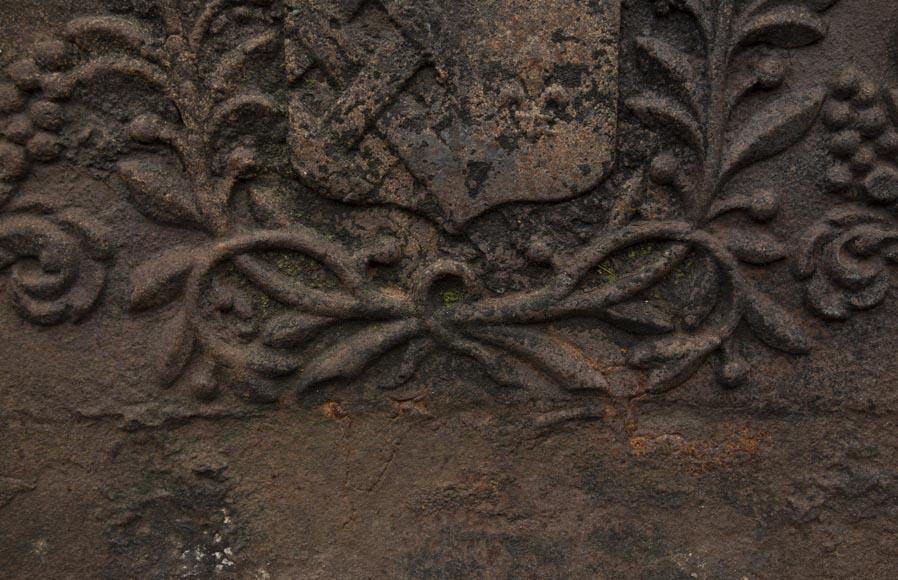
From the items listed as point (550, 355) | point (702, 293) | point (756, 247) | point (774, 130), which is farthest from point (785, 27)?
point (550, 355)

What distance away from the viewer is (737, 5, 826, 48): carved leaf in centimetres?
166

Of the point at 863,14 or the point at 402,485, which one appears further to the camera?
the point at 402,485

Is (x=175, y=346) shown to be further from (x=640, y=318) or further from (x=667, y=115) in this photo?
(x=667, y=115)

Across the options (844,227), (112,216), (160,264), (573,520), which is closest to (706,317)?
(844,227)

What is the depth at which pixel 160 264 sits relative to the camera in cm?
173

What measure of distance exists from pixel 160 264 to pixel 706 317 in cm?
113

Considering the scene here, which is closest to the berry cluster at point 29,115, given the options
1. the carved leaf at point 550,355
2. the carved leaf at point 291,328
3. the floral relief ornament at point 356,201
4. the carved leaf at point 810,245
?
the floral relief ornament at point 356,201

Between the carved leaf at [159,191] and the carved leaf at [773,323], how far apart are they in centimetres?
115

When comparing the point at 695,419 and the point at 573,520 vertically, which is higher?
the point at 695,419

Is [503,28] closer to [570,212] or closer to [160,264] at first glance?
[570,212]

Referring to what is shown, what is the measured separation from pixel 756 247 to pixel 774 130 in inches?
9.2

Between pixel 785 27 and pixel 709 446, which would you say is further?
pixel 709 446

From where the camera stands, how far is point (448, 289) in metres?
1.77

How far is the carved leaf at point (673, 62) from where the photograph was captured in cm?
167
